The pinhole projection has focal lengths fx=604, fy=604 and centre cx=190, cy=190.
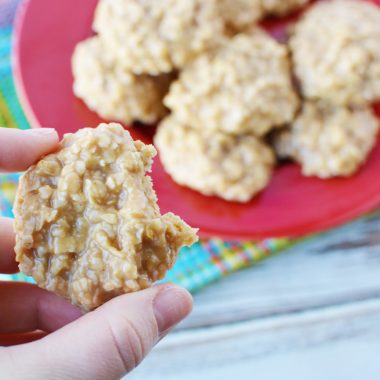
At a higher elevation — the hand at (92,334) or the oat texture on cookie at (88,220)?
the oat texture on cookie at (88,220)

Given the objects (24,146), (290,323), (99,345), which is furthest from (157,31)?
(99,345)

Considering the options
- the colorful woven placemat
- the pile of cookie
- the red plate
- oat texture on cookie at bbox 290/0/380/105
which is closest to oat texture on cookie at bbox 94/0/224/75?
the pile of cookie

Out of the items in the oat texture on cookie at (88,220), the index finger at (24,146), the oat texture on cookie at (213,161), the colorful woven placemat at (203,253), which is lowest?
the colorful woven placemat at (203,253)

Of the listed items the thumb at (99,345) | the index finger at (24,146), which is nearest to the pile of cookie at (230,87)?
the index finger at (24,146)

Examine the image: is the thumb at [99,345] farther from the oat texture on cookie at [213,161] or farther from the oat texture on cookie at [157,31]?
the oat texture on cookie at [157,31]

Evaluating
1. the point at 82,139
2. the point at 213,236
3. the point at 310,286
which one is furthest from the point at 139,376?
the point at 82,139
